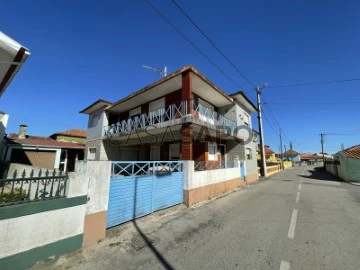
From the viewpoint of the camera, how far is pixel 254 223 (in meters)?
5.56

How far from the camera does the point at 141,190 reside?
19.5 ft

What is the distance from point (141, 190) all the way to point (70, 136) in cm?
2381

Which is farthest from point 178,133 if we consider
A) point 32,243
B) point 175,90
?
point 32,243

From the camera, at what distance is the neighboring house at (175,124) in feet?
33.9

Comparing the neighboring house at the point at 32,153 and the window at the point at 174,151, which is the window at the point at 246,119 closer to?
the window at the point at 174,151

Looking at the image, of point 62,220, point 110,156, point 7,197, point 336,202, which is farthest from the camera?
point 110,156

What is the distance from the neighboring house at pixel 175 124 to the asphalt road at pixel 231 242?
373 cm

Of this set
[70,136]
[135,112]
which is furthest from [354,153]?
[70,136]

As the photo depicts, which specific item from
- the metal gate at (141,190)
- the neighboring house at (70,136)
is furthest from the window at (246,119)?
the neighboring house at (70,136)

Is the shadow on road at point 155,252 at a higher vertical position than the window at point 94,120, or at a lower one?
lower

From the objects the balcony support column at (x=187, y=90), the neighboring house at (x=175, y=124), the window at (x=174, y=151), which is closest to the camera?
the balcony support column at (x=187, y=90)

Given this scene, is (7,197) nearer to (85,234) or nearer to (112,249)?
(85,234)

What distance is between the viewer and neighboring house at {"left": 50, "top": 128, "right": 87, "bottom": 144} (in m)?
24.8

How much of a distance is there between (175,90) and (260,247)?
1001 cm
